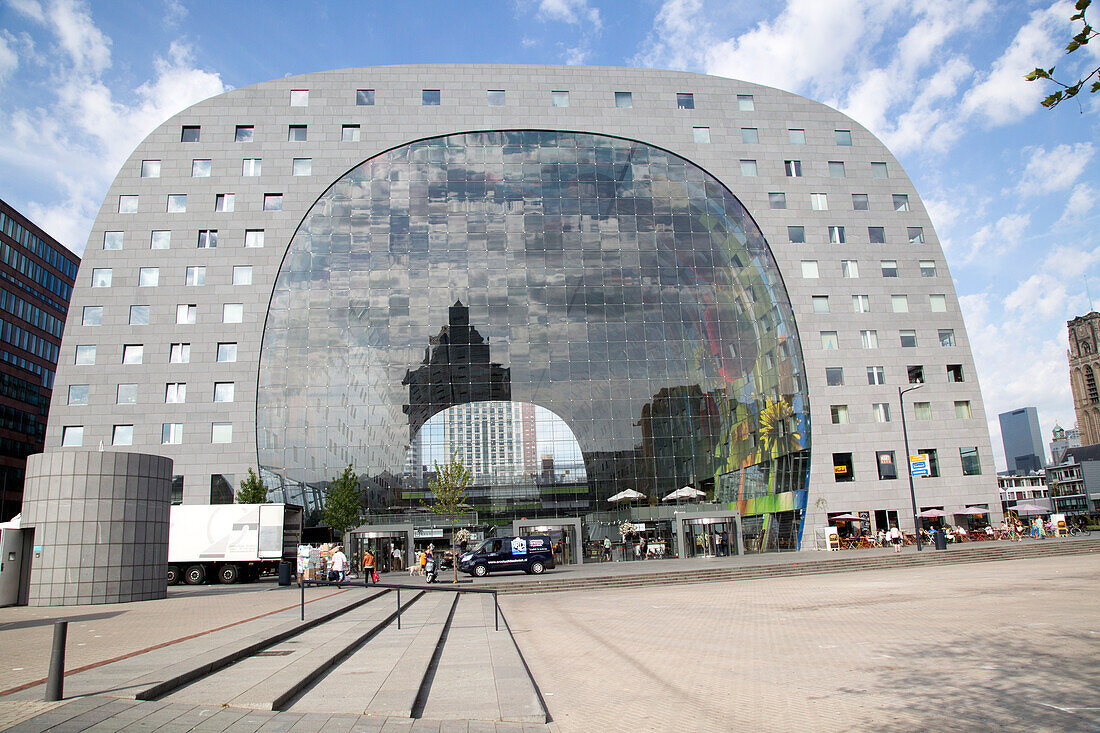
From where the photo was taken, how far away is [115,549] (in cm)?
2427

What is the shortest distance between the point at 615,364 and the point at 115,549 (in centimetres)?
3248

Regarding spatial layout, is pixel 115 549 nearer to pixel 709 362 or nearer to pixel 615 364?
pixel 615 364

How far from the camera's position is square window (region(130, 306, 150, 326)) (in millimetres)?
47312

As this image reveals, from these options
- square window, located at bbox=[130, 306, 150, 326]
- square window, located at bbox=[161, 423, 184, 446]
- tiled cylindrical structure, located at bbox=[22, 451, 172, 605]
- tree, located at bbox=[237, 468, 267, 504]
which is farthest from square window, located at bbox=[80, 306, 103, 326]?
tiled cylindrical structure, located at bbox=[22, 451, 172, 605]

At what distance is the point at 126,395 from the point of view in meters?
46.3

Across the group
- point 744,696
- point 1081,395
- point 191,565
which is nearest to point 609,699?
point 744,696

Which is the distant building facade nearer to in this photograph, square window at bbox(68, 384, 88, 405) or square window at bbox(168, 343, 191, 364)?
square window at bbox(68, 384, 88, 405)

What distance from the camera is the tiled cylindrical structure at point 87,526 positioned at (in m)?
23.5

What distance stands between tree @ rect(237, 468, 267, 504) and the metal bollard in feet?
123

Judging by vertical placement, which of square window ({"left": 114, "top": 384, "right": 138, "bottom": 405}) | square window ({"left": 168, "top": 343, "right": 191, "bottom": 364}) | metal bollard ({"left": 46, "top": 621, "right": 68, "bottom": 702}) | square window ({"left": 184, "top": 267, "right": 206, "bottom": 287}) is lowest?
metal bollard ({"left": 46, "top": 621, "right": 68, "bottom": 702})

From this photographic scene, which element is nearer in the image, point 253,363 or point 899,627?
point 899,627

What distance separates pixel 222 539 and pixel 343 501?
9283 millimetres

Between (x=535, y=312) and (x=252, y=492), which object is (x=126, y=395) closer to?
(x=252, y=492)

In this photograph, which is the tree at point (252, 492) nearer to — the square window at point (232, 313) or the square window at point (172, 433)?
the square window at point (172, 433)
